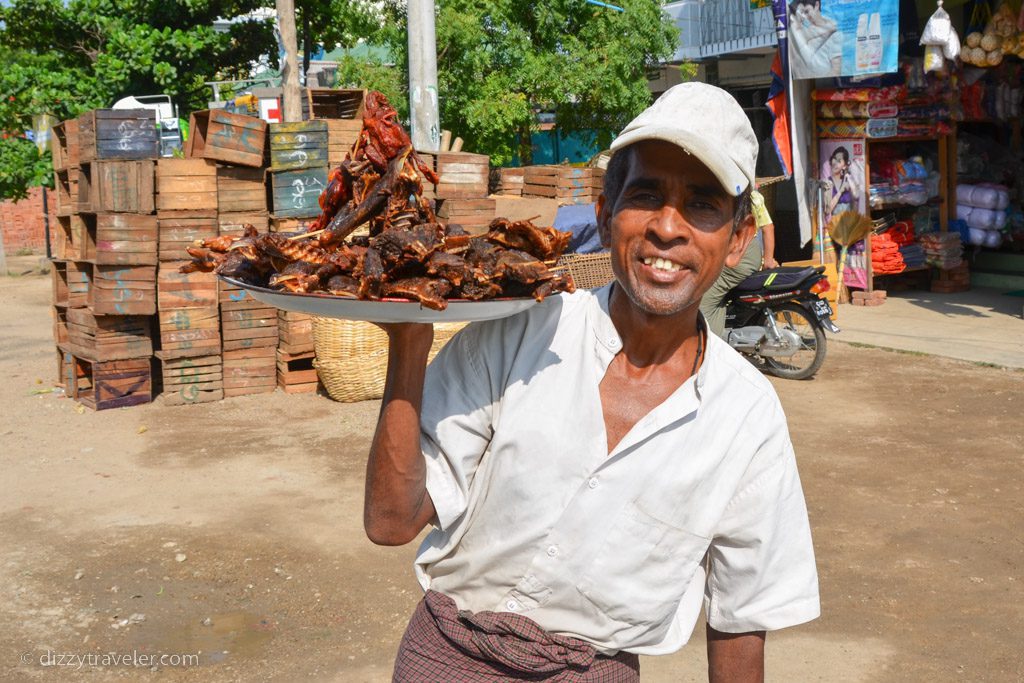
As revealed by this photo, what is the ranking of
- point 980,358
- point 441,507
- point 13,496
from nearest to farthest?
point 441,507
point 13,496
point 980,358

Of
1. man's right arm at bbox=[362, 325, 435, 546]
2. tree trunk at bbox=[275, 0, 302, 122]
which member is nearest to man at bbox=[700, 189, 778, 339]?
tree trunk at bbox=[275, 0, 302, 122]

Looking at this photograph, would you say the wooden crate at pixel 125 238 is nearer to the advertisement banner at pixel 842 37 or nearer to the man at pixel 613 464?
the advertisement banner at pixel 842 37

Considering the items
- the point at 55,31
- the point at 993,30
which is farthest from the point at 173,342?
the point at 55,31

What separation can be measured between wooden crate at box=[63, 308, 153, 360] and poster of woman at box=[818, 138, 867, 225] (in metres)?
7.06

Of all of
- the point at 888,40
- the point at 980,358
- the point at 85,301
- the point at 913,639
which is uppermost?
the point at 888,40

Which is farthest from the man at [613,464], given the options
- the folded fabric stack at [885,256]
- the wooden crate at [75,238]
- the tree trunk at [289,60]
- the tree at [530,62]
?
the tree at [530,62]

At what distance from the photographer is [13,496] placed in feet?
20.3

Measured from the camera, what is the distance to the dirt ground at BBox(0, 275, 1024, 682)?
415 centimetres

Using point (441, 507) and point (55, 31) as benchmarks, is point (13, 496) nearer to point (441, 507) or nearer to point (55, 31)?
point (441, 507)

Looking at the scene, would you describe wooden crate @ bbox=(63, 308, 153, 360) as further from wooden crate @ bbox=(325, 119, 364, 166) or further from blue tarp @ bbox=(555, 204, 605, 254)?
blue tarp @ bbox=(555, 204, 605, 254)

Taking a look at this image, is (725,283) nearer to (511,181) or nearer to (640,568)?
(511,181)

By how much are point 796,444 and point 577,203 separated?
4.11 meters

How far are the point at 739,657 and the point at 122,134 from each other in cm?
726

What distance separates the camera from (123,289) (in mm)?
7922
